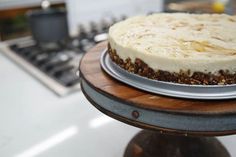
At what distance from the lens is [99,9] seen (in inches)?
61.2

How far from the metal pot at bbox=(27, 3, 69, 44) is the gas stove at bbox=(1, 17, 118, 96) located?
0.13 ft

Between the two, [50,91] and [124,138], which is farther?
[50,91]

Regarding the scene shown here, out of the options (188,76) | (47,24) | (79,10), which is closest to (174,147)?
(188,76)

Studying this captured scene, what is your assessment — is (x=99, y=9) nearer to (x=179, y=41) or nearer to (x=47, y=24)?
(x=47, y=24)

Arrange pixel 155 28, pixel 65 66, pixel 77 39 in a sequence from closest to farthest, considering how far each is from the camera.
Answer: pixel 155 28
pixel 65 66
pixel 77 39

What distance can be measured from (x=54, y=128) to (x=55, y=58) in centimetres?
42

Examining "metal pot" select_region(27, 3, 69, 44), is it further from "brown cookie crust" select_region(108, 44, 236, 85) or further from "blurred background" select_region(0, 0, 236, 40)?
"brown cookie crust" select_region(108, 44, 236, 85)

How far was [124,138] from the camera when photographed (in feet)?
2.31

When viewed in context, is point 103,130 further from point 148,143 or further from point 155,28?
point 155,28

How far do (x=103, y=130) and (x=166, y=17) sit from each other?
0.33 m

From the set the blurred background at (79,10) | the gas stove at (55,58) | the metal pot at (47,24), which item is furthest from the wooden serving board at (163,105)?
the blurred background at (79,10)

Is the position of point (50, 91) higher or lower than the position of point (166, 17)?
lower

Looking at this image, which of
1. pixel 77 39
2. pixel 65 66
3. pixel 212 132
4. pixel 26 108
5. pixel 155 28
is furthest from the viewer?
pixel 77 39

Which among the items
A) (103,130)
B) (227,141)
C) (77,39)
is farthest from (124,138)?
(77,39)
